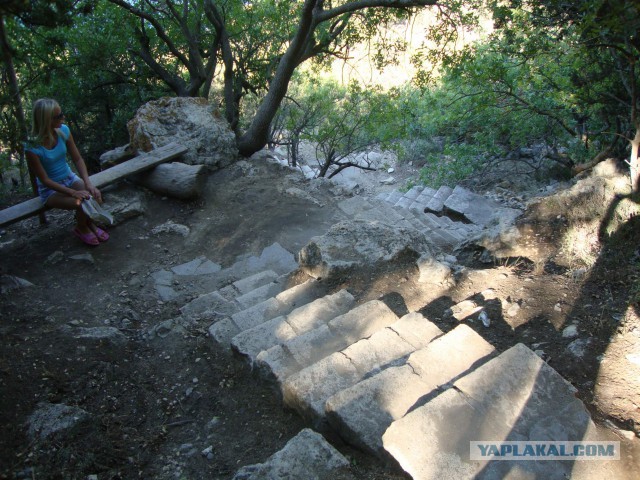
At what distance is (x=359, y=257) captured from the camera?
4145 mm

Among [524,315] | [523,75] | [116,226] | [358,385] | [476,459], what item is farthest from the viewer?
[523,75]

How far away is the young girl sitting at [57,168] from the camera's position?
14.2ft

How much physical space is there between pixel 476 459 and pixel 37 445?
86.2 inches

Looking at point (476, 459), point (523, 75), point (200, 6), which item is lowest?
point (476, 459)

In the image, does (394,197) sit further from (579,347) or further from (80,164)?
(579,347)

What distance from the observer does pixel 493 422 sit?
1.96 m

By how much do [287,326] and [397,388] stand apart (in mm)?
1181

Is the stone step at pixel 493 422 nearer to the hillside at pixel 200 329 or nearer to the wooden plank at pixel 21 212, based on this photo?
the hillside at pixel 200 329

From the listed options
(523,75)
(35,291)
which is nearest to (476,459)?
(35,291)

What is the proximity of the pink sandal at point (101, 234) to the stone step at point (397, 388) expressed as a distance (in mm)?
4022

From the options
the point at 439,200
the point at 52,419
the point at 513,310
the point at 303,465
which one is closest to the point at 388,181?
the point at 439,200

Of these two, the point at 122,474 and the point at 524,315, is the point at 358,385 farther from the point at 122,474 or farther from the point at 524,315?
the point at 524,315

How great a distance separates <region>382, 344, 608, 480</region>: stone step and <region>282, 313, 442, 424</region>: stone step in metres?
0.54

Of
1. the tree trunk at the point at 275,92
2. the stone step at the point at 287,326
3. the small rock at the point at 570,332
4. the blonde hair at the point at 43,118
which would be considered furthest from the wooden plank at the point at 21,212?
the small rock at the point at 570,332
